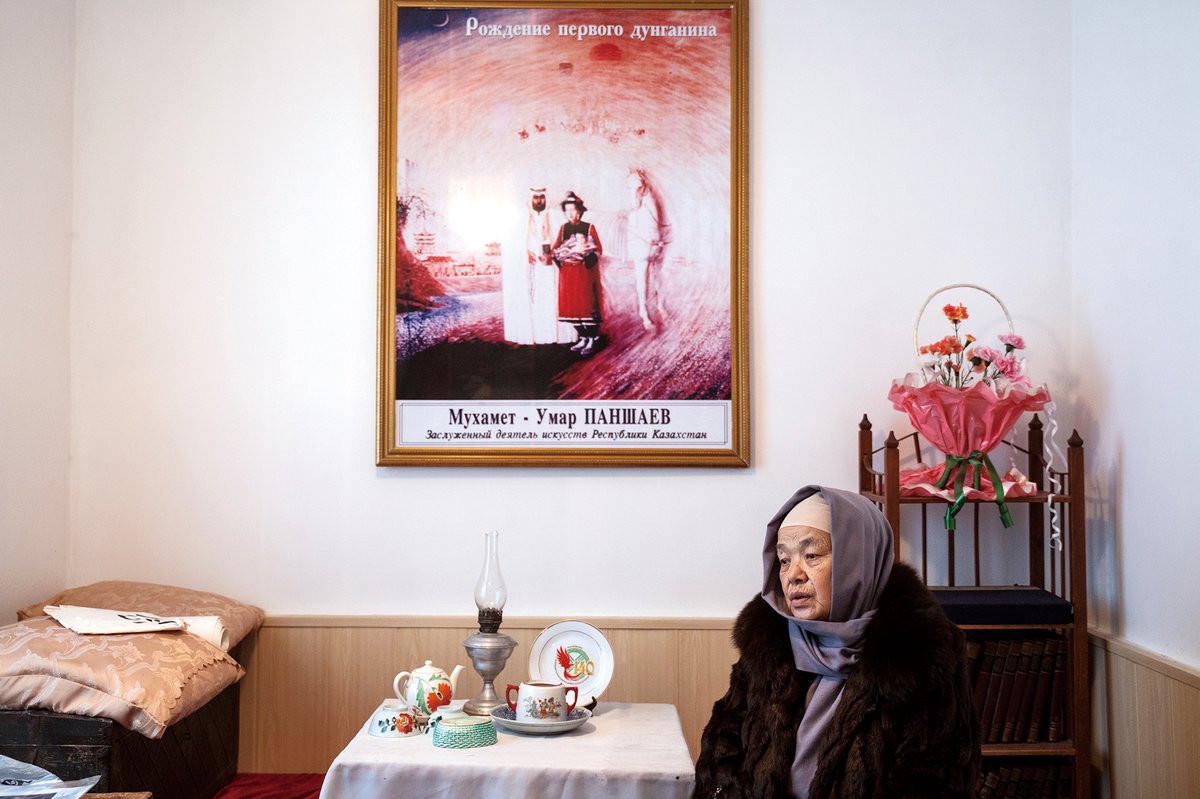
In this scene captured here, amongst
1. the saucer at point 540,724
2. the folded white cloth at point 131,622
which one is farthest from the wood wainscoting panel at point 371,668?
the saucer at point 540,724

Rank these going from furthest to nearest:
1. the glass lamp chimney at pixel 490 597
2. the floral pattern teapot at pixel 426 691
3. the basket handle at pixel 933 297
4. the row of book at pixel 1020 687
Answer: the basket handle at pixel 933 297 < the row of book at pixel 1020 687 < the glass lamp chimney at pixel 490 597 < the floral pattern teapot at pixel 426 691

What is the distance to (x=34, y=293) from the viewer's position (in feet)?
10.7

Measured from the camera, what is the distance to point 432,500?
3.40 m

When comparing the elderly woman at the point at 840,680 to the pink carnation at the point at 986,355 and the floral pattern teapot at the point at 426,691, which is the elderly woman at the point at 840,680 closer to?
the floral pattern teapot at the point at 426,691

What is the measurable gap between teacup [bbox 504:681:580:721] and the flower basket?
3.90 ft

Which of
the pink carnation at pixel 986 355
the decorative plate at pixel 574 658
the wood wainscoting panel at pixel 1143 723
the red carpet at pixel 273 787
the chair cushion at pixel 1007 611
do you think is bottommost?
the red carpet at pixel 273 787

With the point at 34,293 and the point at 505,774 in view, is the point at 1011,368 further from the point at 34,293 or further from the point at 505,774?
the point at 34,293

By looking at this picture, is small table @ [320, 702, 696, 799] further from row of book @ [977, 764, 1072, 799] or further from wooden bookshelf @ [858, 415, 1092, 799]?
row of book @ [977, 764, 1072, 799]

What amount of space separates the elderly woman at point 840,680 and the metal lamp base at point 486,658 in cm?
69

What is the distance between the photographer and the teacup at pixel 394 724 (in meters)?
2.62

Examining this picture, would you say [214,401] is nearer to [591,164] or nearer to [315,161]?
[315,161]

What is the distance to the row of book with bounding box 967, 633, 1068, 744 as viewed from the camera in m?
2.97

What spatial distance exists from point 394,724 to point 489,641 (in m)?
0.33

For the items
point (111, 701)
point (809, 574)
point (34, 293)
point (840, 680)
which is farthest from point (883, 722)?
point (34, 293)
